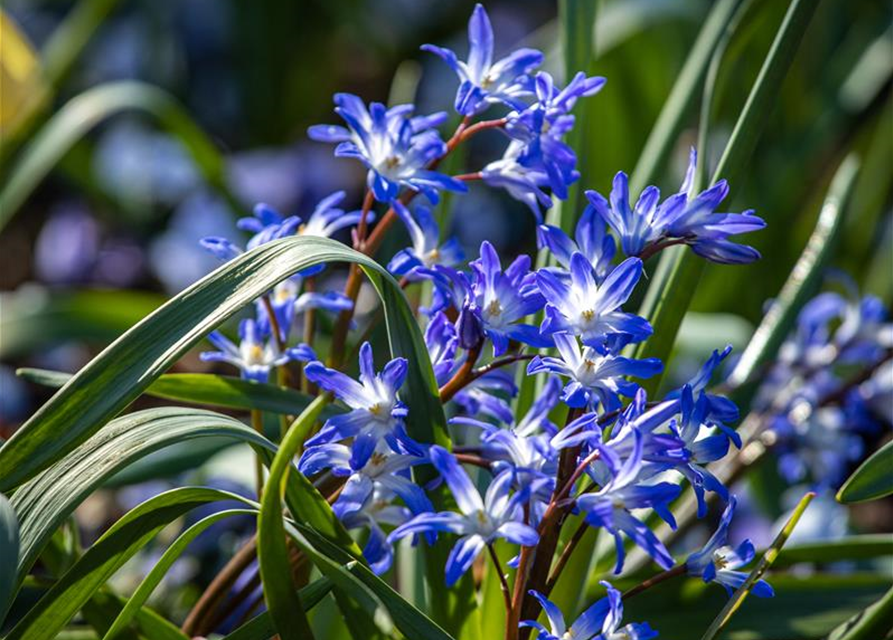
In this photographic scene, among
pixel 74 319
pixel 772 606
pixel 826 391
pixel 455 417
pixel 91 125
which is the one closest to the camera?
pixel 455 417

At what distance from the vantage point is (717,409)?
357 millimetres

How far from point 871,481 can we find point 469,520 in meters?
0.13

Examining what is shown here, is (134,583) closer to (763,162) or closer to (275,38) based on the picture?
(763,162)

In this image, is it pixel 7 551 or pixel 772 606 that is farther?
pixel 772 606

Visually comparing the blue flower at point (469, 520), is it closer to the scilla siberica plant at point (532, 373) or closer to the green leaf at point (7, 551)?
the scilla siberica plant at point (532, 373)

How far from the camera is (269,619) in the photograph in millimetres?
368

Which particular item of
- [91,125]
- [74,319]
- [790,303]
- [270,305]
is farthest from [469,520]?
[91,125]

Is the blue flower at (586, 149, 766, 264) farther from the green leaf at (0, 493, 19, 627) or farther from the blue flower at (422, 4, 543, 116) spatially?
the green leaf at (0, 493, 19, 627)

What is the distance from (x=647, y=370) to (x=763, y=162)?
0.90 metres

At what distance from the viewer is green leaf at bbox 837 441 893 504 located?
0.35 metres

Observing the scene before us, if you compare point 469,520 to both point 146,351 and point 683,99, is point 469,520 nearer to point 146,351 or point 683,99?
point 146,351

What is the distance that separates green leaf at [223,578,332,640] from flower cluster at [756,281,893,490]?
333 mm

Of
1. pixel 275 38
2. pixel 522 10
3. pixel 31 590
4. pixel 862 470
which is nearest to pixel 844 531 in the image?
pixel 862 470

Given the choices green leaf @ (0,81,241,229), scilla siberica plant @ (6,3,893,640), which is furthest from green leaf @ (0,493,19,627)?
green leaf @ (0,81,241,229)
